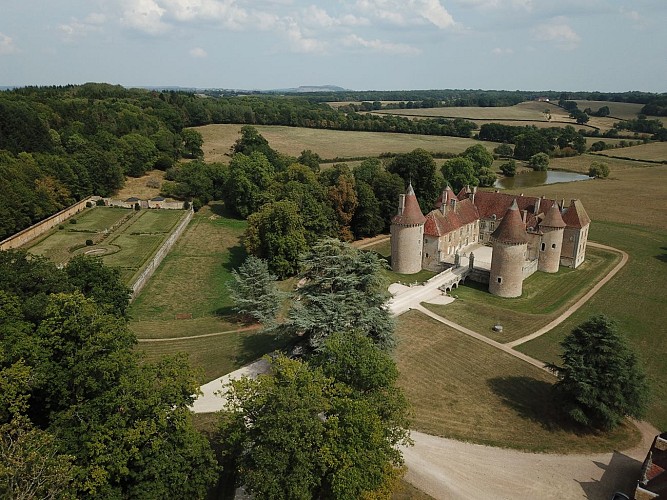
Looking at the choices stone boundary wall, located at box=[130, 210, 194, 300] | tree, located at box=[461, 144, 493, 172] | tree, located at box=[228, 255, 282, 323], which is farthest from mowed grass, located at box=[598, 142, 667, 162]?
tree, located at box=[228, 255, 282, 323]

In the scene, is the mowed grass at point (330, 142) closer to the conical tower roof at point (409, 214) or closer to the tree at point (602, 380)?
the conical tower roof at point (409, 214)

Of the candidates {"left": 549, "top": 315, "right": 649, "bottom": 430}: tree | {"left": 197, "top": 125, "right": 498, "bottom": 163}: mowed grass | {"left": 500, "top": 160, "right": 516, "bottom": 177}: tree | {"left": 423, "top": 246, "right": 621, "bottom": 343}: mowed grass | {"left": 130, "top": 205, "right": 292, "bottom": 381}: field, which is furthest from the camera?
{"left": 197, "top": 125, "right": 498, "bottom": 163}: mowed grass

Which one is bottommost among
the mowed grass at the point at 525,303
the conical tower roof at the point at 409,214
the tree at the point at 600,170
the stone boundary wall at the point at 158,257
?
the mowed grass at the point at 525,303

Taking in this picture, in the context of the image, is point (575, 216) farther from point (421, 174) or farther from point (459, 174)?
point (459, 174)

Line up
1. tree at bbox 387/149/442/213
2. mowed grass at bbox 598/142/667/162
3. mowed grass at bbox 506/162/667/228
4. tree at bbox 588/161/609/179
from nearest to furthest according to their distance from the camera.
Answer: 1. tree at bbox 387/149/442/213
2. mowed grass at bbox 506/162/667/228
3. tree at bbox 588/161/609/179
4. mowed grass at bbox 598/142/667/162

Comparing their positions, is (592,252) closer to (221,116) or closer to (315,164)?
(315,164)

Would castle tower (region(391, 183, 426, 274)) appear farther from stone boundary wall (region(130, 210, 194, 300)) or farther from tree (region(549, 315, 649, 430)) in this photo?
stone boundary wall (region(130, 210, 194, 300))

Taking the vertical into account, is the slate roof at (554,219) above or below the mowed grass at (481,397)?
above

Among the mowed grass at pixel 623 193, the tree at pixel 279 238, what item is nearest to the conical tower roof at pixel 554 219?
the mowed grass at pixel 623 193
